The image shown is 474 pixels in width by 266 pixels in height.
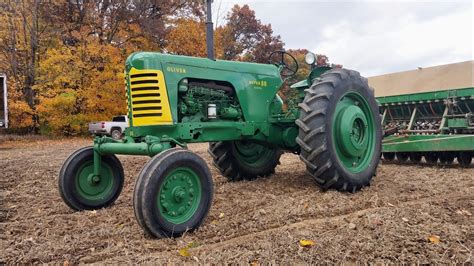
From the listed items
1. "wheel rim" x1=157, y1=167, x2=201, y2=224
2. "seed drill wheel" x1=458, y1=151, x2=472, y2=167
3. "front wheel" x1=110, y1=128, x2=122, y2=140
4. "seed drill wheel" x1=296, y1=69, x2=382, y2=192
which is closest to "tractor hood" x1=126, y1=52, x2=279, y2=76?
"seed drill wheel" x1=296, y1=69, x2=382, y2=192

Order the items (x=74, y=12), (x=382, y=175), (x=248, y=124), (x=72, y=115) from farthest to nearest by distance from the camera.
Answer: (x=74, y=12), (x=72, y=115), (x=382, y=175), (x=248, y=124)

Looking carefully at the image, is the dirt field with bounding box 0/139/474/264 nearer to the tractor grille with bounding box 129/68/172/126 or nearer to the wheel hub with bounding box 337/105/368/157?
the wheel hub with bounding box 337/105/368/157

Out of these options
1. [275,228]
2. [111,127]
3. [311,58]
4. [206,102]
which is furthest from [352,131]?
[111,127]

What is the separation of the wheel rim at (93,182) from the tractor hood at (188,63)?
49.8 inches

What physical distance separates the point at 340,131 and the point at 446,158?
141 inches

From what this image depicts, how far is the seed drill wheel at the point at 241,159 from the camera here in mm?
6465

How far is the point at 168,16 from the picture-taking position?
26.1m

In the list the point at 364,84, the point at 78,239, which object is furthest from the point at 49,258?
the point at 364,84

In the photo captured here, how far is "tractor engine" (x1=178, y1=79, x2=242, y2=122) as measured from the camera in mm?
4906

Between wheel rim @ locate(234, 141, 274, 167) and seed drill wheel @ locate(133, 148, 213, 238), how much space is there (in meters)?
2.57

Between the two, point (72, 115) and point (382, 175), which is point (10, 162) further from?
point (72, 115)

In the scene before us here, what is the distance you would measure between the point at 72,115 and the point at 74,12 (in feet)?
20.0

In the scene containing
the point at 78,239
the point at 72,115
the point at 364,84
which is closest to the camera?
the point at 78,239

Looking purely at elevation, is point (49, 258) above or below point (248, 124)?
below
